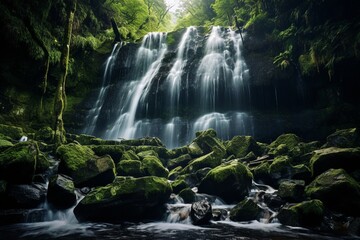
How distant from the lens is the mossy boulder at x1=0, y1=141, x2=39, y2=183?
6.32 meters

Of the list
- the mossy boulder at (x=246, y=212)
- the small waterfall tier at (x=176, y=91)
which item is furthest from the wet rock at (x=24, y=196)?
Answer: the small waterfall tier at (x=176, y=91)

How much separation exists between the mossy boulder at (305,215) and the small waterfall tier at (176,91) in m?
9.18

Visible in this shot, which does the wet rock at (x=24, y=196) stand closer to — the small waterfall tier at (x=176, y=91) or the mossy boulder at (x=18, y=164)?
the mossy boulder at (x=18, y=164)

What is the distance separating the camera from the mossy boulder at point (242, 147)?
11109mm

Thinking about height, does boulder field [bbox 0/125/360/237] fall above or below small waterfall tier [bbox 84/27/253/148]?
below

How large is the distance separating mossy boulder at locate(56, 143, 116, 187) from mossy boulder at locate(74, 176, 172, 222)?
4.51 ft

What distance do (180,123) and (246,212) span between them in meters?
10.4

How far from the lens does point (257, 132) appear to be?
582 inches

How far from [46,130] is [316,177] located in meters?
12.2

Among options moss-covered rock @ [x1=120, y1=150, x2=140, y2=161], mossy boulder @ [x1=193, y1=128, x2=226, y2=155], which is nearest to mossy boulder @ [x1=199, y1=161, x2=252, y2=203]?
moss-covered rock @ [x1=120, y1=150, x2=140, y2=161]

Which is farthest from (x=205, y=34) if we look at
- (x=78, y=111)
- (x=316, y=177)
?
(x=316, y=177)

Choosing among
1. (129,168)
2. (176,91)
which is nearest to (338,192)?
(129,168)

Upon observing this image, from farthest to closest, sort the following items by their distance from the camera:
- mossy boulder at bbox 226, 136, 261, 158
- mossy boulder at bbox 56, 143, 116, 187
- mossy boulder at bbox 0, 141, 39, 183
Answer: mossy boulder at bbox 226, 136, 261, 158 < mossy boulder at bbox 56, 143, 116, 187 < mossy boulder at bbox 0, 141, 39, 183

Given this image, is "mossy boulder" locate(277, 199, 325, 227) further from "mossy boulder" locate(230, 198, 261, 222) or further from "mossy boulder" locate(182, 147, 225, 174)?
"mossy boulder" locate(182, 147, 225, 174)
